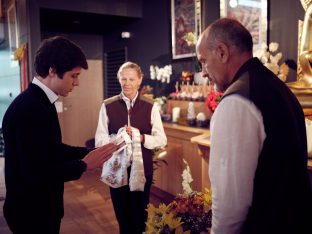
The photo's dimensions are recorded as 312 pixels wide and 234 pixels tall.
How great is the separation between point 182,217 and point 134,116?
1.25m

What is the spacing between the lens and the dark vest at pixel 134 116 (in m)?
2.50

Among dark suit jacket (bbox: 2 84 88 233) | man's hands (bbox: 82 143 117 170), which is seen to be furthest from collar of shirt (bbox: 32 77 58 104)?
man's hands (bbox: 82 143 117 170)

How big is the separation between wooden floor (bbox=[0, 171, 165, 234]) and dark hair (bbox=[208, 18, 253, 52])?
2.60 m

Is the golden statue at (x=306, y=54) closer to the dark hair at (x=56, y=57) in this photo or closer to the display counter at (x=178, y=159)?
the display counter at (x=178, y=159)

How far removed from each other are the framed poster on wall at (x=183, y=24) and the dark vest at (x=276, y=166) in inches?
142

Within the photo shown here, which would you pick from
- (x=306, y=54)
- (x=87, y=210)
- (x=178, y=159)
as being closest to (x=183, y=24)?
(x=178, y=159)

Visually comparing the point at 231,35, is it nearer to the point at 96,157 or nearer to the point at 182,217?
the point at 182,217

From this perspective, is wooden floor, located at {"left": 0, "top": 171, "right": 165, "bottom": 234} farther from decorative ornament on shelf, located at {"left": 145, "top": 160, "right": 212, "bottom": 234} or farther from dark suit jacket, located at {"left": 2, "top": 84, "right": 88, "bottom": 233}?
decorative ornament on shelf, located at {"left": 145, "top": 160, "right": 212, "bottom": 234}

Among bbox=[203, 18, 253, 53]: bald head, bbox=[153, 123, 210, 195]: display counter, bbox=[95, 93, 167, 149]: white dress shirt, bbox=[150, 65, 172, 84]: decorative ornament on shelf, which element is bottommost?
bbox=[153, 123, 210, 195]: display counter

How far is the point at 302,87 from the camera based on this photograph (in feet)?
9.55

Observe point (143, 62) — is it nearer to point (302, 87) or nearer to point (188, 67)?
point (188, 67)

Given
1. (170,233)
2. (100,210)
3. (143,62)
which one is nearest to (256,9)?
(143,62)

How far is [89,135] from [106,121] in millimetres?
4778

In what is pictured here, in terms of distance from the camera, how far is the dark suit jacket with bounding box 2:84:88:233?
1.36 metres
